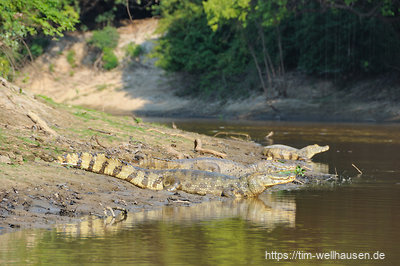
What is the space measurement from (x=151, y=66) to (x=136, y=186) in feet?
154

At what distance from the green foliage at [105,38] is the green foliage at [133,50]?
1.50 meters

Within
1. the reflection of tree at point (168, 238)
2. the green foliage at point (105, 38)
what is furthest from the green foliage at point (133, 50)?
the reflection of tree at point (168, 238)

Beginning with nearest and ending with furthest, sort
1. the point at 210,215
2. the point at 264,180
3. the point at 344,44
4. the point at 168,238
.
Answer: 1. the point at 168,238
2. the point at 210,215
3. the point at 264,180
4. the point at 344,44

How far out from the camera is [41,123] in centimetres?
1502

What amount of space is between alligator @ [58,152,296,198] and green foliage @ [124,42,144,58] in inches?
1847

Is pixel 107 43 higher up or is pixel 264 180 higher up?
pixel 107 43

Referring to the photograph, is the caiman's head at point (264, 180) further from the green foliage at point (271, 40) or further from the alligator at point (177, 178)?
the green foliage at point (271, 40)

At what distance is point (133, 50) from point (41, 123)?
4470 centimetres

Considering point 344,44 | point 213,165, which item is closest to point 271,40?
point 344,44

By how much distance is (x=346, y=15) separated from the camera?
41.6 metres

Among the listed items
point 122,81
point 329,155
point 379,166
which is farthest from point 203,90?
point 379,166

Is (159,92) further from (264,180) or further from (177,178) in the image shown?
(177,178)

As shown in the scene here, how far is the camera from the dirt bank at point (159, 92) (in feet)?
132

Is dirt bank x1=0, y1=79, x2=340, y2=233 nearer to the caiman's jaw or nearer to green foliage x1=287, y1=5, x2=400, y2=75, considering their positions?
the caiman's jaw
